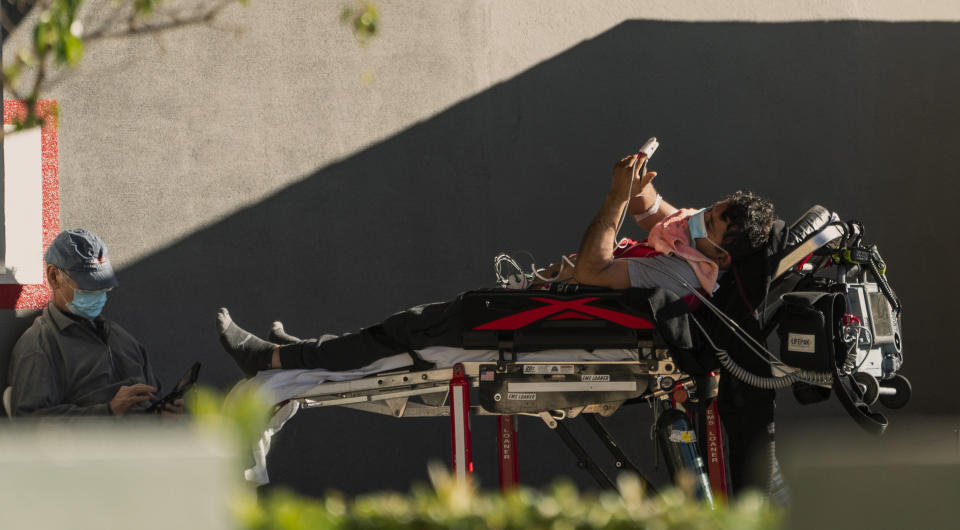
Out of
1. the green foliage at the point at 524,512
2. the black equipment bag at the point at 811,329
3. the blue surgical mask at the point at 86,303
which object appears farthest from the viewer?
the blue surgical mask at the point at 86,303

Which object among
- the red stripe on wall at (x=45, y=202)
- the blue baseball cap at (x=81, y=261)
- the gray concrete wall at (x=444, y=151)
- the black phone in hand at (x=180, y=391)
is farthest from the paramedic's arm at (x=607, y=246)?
the red stripe on wall at (x=45, y=202)

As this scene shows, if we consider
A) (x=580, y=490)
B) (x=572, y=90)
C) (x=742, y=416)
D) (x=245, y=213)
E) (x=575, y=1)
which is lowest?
(x=580, y=490)

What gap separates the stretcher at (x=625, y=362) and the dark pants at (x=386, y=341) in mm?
48

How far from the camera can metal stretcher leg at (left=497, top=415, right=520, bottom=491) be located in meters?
5.16

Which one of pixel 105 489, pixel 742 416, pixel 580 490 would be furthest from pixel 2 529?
pixel 580 490

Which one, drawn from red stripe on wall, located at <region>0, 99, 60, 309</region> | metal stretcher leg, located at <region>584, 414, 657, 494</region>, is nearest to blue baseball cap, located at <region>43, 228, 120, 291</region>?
red stripe on wall, located at <region>0, 99, 60, 309</region>

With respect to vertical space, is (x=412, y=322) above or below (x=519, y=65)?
below

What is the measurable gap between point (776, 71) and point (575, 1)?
1.19 meters

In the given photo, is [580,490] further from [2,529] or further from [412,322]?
[2,529]

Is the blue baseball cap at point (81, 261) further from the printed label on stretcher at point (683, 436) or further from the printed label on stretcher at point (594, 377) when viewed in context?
the printed label on stretcher at point (683, 436)

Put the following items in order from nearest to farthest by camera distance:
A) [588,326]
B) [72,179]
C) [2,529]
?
1. [2,529]
2. [588,326]
3. [72,179]

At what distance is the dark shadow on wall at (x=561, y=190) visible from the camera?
Answer: 21.5 feet

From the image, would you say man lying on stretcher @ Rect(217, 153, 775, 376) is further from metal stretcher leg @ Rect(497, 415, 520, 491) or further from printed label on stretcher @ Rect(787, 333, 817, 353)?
metal stretcher leg @ Rect(497, 415, 520, 491)

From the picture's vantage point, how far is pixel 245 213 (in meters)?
6.55
